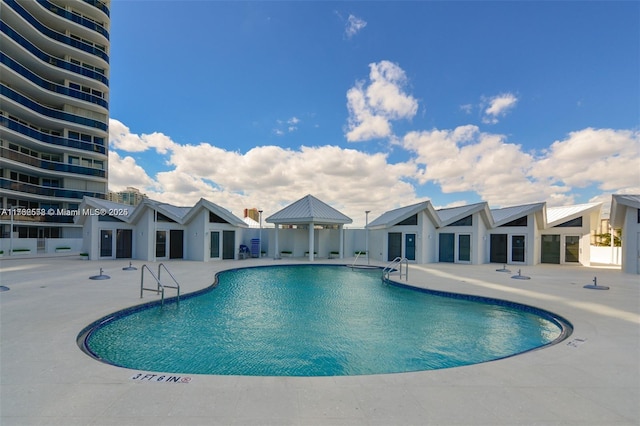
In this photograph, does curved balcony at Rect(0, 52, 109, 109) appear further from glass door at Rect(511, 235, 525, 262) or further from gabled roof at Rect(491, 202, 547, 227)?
glass door at Rect(511, 235, 525, 262)

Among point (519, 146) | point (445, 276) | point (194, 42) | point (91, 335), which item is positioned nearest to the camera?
point (91, 335)

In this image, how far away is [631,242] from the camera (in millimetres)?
14312

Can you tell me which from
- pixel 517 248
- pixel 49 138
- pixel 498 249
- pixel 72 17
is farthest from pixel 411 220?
pixel 72 17

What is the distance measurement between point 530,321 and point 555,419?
219 inches

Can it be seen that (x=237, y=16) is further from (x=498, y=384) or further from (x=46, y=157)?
(x=46, y=157)

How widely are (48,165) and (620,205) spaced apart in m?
45.2

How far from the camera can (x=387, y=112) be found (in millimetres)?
18359

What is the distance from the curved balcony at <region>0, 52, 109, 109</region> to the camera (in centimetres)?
2508

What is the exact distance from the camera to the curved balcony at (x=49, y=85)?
25078 millimetres

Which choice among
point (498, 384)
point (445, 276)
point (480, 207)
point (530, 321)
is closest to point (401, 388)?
point (498, 384)

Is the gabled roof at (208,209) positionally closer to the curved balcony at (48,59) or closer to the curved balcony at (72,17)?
the curved balcony at (48,59)

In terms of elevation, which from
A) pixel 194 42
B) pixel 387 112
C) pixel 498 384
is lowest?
pixel 498 384

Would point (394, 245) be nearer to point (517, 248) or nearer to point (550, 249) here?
point (517, 248)

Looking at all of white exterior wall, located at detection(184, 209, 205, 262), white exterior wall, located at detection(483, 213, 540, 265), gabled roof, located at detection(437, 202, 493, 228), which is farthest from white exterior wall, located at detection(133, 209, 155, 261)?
white exterior wall, located at detection(483, 213, 540, 265)
